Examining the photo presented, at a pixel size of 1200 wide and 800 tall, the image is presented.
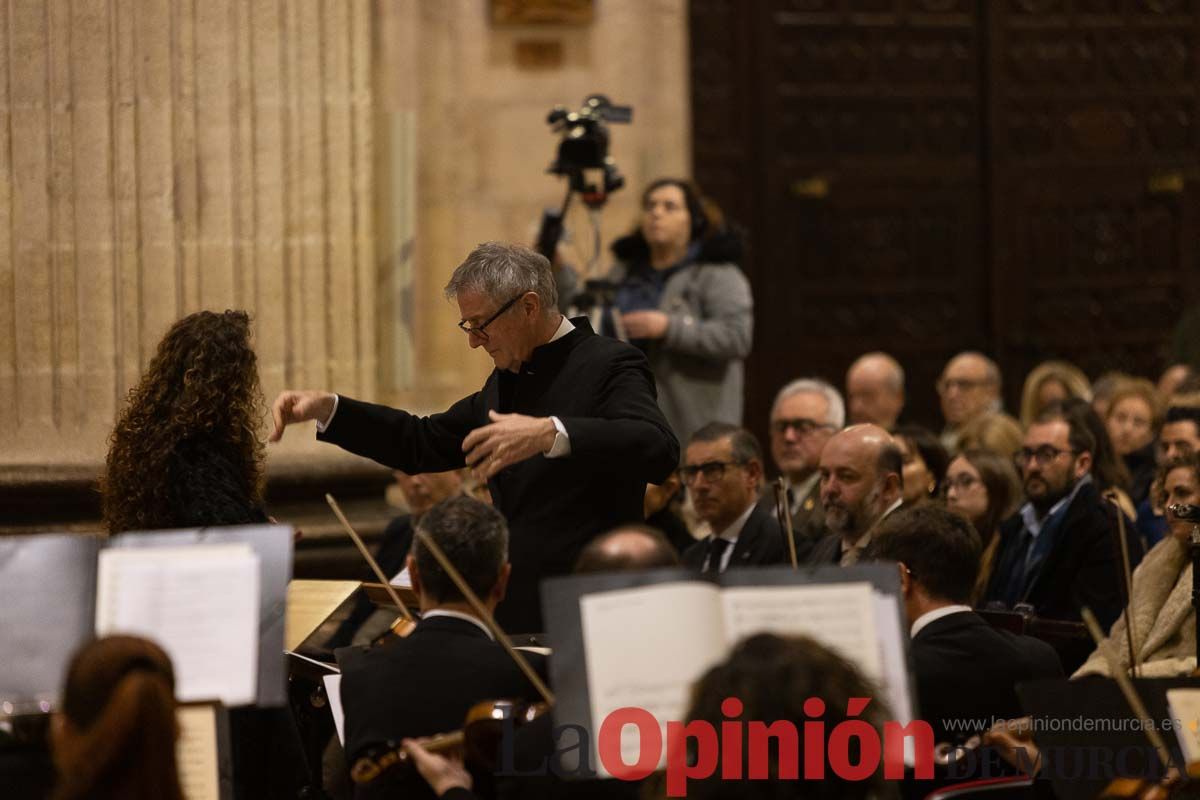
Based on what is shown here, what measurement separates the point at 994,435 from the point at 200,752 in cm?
451

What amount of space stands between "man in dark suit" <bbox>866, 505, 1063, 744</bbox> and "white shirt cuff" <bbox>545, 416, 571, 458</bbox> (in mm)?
722

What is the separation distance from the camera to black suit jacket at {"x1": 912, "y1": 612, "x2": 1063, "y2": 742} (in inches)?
151

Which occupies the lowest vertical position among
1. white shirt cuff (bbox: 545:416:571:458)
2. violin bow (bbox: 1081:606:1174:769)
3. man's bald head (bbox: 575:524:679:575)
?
violin bow (bbox: 1081:606:1174:769)

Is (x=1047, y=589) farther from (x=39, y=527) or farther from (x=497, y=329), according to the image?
(x=39, y=527)

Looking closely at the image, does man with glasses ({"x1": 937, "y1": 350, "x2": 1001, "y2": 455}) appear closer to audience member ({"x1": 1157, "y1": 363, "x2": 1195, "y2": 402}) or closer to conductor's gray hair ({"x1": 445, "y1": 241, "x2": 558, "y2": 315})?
audience member ({"x1": 1157, "y1": 363, "x2": 1195, "y2": 402})

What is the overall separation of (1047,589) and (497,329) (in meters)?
2.10

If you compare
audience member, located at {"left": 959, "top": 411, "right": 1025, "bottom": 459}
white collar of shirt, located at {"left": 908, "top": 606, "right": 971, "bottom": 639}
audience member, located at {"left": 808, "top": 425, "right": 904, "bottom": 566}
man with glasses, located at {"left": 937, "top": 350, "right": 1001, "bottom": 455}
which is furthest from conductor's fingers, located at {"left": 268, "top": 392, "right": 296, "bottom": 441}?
man with glasses, located at {"left": 937, "top": 350, "right": 1001, "bottom": 455}

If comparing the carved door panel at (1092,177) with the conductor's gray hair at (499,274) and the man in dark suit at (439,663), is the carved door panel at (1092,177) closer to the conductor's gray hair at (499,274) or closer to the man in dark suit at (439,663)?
the conductor's gray hair at (499,274)

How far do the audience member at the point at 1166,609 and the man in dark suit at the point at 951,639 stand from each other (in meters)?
1.09

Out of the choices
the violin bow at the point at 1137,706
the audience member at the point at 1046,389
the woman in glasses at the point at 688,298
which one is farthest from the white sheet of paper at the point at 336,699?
the audience member at the point at 1046,389

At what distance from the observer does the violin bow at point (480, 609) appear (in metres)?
3.49

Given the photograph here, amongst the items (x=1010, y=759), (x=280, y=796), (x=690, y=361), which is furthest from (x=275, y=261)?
(x=1010, y=759)

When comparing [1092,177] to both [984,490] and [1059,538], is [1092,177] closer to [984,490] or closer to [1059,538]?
[984,490]

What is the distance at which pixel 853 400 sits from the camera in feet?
25.1
